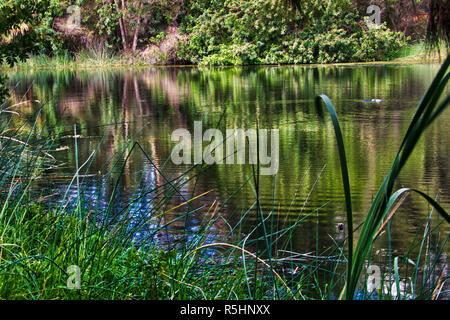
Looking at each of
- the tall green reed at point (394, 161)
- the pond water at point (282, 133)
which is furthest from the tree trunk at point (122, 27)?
the tall green reed at point (394, 161)

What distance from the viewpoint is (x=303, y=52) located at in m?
24.5

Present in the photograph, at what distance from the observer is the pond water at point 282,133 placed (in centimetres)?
444

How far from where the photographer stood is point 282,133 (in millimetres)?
8383

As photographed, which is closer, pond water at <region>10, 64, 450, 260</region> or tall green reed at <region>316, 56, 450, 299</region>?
tall green reed at <region>316, 56, 450, 299</region>

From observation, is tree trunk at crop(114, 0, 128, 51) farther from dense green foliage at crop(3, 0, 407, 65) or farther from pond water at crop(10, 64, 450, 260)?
pond water at crop(10, 64, 450, 260)

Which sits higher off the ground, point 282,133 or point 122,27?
point 122,27

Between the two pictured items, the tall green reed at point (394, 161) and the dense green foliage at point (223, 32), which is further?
the dense green foliage at point (223, 32)

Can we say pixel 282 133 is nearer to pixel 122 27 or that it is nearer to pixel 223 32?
pixel 223 32

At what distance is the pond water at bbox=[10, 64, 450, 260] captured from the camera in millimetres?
4438

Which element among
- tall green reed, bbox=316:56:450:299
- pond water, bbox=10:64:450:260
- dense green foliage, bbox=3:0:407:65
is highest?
dense green foliage, bbox=3:0:407:65

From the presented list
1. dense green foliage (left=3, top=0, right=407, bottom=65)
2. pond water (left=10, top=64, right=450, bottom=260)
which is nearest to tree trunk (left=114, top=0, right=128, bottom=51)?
dense green foliage (left=3, top=0, right=407, bottom=65)

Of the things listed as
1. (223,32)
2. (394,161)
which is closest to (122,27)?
(223,32)

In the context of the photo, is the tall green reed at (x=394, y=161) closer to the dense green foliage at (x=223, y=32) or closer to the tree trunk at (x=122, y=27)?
the dense green foliage at (x=223, y=32)
